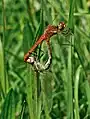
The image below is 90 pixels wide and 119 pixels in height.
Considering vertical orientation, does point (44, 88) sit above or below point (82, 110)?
above

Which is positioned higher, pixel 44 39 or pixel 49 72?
pixel 44 39

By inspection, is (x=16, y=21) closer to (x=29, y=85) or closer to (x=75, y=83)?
(x=75, y=83)

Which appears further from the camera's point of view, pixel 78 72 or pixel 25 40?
pixel 78 72

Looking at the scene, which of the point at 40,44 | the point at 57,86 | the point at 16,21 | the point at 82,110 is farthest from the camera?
the point at 16,21

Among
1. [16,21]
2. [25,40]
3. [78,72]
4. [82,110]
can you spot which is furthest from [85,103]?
→ [16,21]

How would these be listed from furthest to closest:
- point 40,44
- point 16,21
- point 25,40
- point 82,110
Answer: point 16,21
point 82,110
point 25,40
point 40,44

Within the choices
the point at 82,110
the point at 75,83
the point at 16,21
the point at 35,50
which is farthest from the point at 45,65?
the point at 16,21

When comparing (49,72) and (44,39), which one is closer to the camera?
(44,39)

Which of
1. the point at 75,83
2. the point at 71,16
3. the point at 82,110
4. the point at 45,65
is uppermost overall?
the point at 71,16
